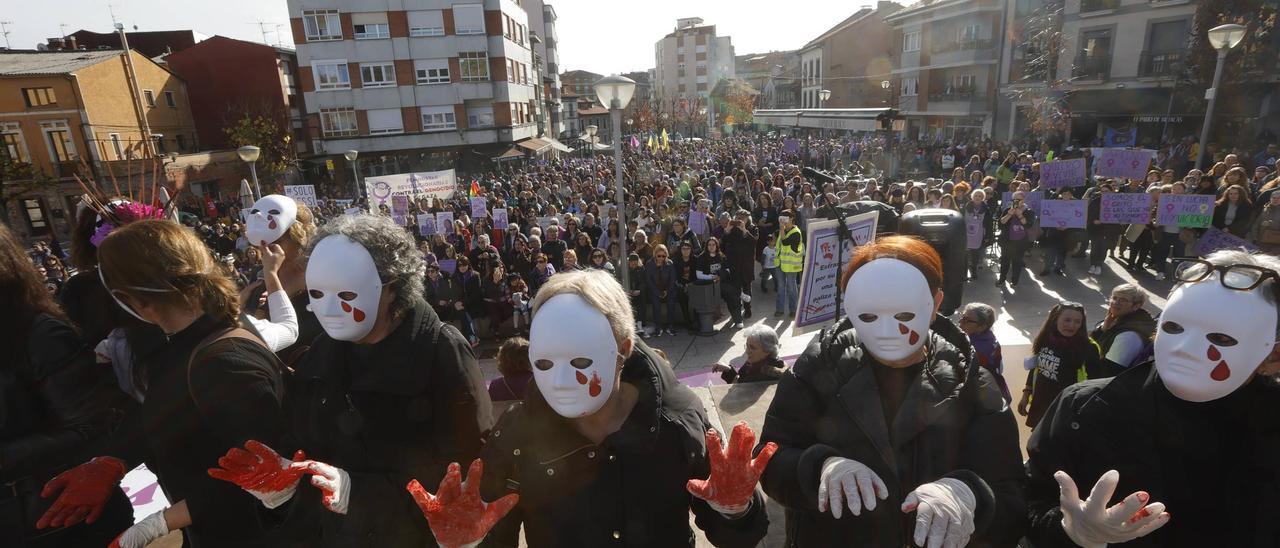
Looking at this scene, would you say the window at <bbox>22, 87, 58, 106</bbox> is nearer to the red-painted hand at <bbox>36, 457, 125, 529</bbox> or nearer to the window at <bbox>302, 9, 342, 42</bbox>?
the window at <bbox>302, 9, 342, 42</bbox>

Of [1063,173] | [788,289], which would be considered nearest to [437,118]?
[788,289]

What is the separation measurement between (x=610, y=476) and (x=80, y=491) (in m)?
1.96

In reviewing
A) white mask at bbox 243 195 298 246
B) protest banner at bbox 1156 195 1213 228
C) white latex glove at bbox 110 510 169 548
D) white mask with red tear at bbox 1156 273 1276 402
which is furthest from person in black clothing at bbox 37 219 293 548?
protest banner at bbox 1156 195 1213 228

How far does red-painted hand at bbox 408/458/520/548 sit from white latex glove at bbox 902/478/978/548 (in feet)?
3.44

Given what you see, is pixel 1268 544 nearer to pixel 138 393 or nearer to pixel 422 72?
pixel 138 393

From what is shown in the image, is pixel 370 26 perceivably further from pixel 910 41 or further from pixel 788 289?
pixel 910 41

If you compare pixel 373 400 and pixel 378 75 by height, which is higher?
pixel 378 75

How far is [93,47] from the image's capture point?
36875 millimetres

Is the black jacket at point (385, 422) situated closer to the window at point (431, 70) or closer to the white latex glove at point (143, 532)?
the white latex glove at point (143, 532)

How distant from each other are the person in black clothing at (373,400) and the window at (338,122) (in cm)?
3079

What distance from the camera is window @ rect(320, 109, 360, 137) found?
28766 mm

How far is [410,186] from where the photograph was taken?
15.0 m

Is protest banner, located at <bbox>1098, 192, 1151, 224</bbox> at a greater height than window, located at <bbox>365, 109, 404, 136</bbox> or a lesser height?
lesser

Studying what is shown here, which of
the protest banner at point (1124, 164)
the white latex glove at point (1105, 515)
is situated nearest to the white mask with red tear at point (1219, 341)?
the white latex glove at point (1105, 515)
